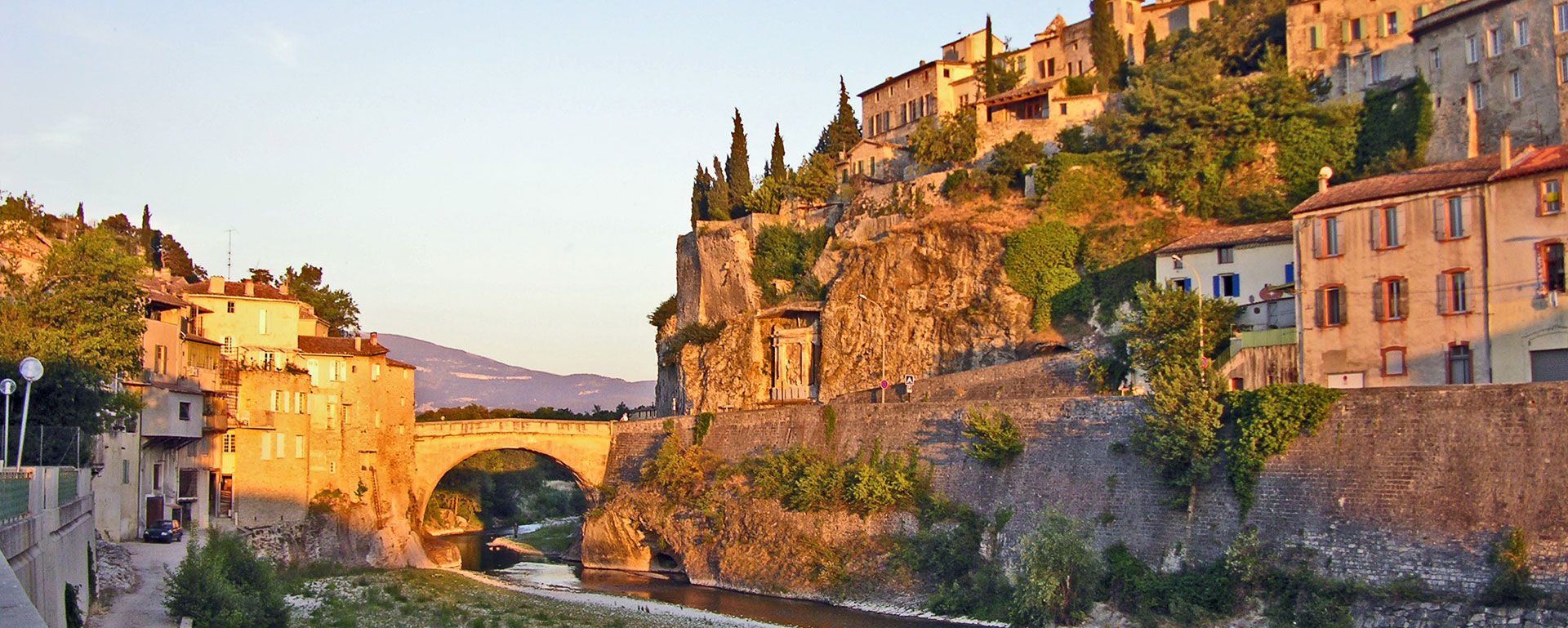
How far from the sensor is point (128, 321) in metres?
36.9

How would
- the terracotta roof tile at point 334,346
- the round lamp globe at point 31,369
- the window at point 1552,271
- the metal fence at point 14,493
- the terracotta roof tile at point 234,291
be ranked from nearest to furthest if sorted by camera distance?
the metal fence at point 14,493
the round lamp globe at point 31,369
the window at point 1552,271
the terracotta roof tile at point 234,291
the terracotta roof tile at point 334,346

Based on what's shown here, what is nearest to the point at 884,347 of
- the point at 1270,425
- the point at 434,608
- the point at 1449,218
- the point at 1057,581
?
the point at 434,608

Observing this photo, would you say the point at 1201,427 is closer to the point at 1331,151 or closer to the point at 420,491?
the point at 1331,151

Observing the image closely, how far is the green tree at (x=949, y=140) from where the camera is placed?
72.9 metres

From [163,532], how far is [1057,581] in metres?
27.2

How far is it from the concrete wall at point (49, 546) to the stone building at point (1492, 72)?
49692mm

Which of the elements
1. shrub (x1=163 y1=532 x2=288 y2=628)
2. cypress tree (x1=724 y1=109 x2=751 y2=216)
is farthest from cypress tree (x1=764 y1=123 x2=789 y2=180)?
shrub (x1=163 y1=532 x2=288 y2=628)

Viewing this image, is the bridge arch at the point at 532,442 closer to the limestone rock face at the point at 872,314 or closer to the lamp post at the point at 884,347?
the limestone rock face at the point at 872,314

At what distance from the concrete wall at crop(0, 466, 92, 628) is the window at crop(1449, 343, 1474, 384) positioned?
1345 inches

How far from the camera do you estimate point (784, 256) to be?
74.8m

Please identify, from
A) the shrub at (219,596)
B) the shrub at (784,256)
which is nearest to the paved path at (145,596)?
the shrub at (219,596)

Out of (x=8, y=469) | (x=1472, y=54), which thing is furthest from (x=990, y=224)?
(x=8, y=469)

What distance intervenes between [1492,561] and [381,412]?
4482 centimetres

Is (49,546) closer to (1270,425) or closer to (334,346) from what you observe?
(1270,425)
